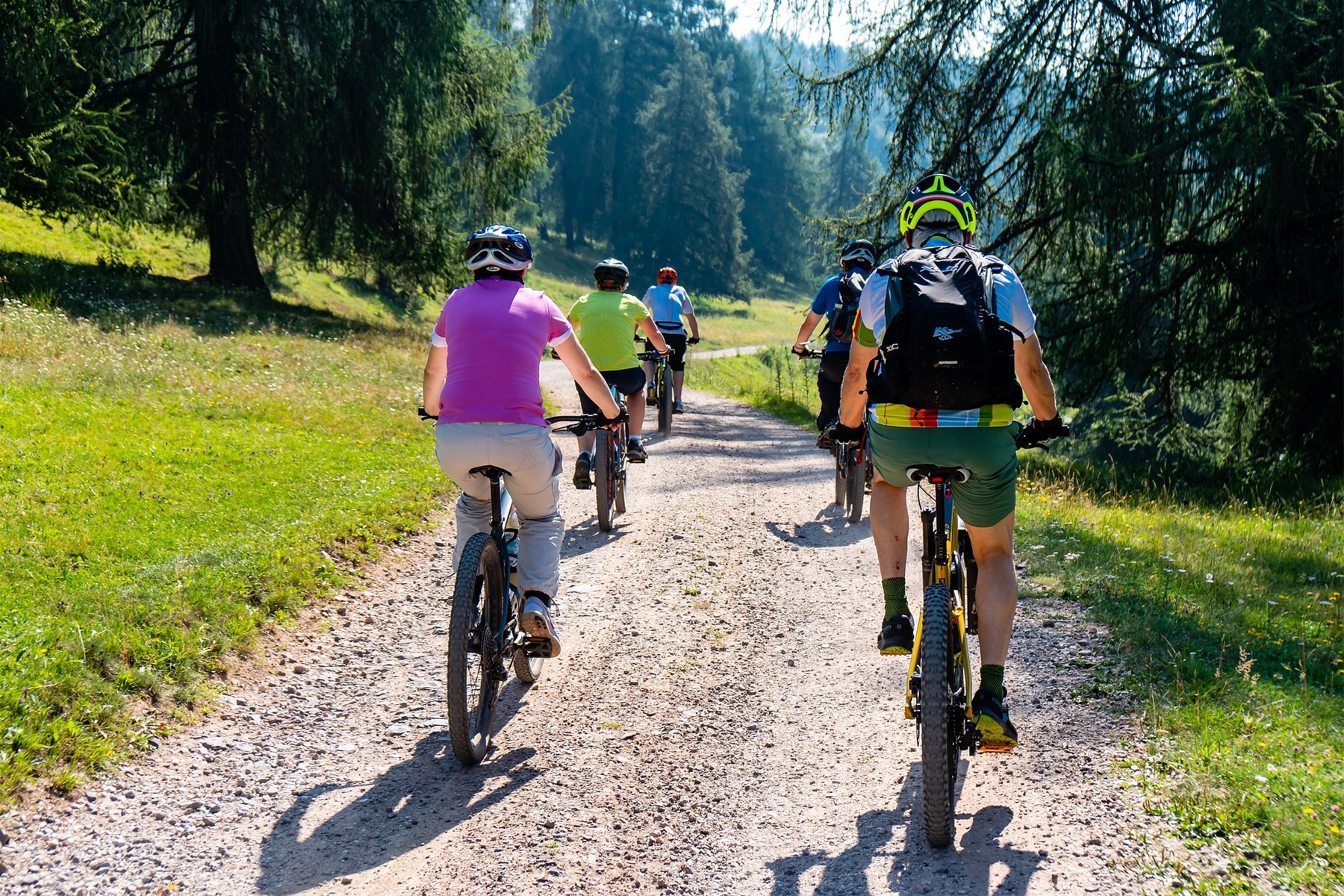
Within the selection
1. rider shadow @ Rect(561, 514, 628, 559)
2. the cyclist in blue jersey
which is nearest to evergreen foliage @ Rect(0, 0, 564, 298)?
the cyclist in blue jersey

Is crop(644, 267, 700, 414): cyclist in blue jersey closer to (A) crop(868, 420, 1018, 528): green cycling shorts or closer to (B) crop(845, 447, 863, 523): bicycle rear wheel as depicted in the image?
(B) crop(845, 447, 863, 523): bicycle rear wheel

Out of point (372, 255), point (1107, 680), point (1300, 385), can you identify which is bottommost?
point (1107, 680)

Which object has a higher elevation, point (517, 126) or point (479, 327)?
point (517, 126)

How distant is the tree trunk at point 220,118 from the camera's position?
1791cm

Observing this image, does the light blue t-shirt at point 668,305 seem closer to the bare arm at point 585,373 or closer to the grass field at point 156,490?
the grass field at point 156,490

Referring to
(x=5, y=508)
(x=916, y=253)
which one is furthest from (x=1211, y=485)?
(x=5, y=508)

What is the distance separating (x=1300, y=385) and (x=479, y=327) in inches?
475

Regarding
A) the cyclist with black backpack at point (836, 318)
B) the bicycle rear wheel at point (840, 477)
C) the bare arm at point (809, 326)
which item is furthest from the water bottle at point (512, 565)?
the bare arm at point (809, 326)

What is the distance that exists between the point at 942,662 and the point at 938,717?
0.61 feet

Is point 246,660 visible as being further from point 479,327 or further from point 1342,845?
point 1342,845

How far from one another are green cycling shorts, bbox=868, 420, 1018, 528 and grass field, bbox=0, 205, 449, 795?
3531 millimetres

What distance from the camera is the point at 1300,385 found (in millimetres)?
12461

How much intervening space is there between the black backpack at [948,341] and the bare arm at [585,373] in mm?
1583

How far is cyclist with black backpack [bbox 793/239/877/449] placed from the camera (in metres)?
8.33
